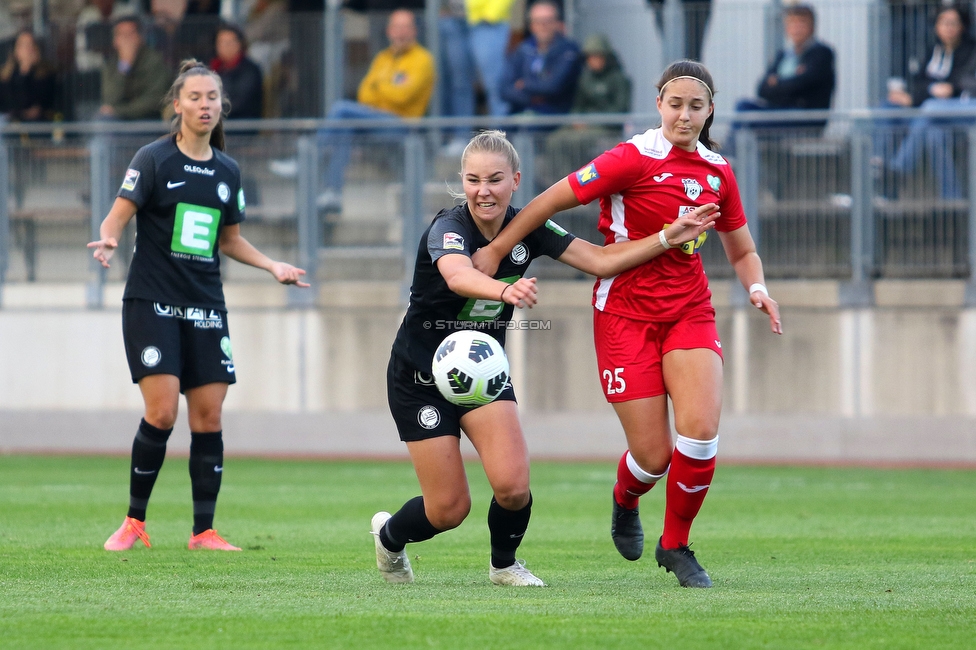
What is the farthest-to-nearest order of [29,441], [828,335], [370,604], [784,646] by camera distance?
[29,441], [828,335], [370,604], [784,646]

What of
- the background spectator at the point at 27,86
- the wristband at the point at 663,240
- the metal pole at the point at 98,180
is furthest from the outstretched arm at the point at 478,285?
the background spectator at the point at 27,86

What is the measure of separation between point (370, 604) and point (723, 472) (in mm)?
8710

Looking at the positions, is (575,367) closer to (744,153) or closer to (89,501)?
(744,153)

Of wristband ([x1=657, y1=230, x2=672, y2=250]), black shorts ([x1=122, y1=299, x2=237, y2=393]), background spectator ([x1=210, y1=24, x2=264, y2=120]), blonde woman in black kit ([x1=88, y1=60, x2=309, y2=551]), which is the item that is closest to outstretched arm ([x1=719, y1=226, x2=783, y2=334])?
wristband ([x1=657, y1=230, x2=672, y2=250])

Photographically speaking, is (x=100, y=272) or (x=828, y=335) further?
(x=100, y=272)

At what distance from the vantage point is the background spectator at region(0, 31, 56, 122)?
1672 cm

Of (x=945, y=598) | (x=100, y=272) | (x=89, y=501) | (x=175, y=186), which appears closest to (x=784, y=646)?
(x=945, y=598)

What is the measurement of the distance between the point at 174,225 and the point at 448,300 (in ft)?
7.12

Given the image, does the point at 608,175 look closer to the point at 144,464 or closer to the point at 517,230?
the point at 517,230

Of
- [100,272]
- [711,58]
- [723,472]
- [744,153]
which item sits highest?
[711,58]

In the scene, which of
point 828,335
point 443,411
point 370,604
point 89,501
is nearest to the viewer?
point 370,604

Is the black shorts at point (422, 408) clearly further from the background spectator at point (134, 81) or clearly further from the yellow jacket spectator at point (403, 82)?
the background spectator at point (134, 81)

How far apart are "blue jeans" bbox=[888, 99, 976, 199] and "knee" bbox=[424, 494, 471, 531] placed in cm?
1025

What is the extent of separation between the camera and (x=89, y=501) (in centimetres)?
1005
